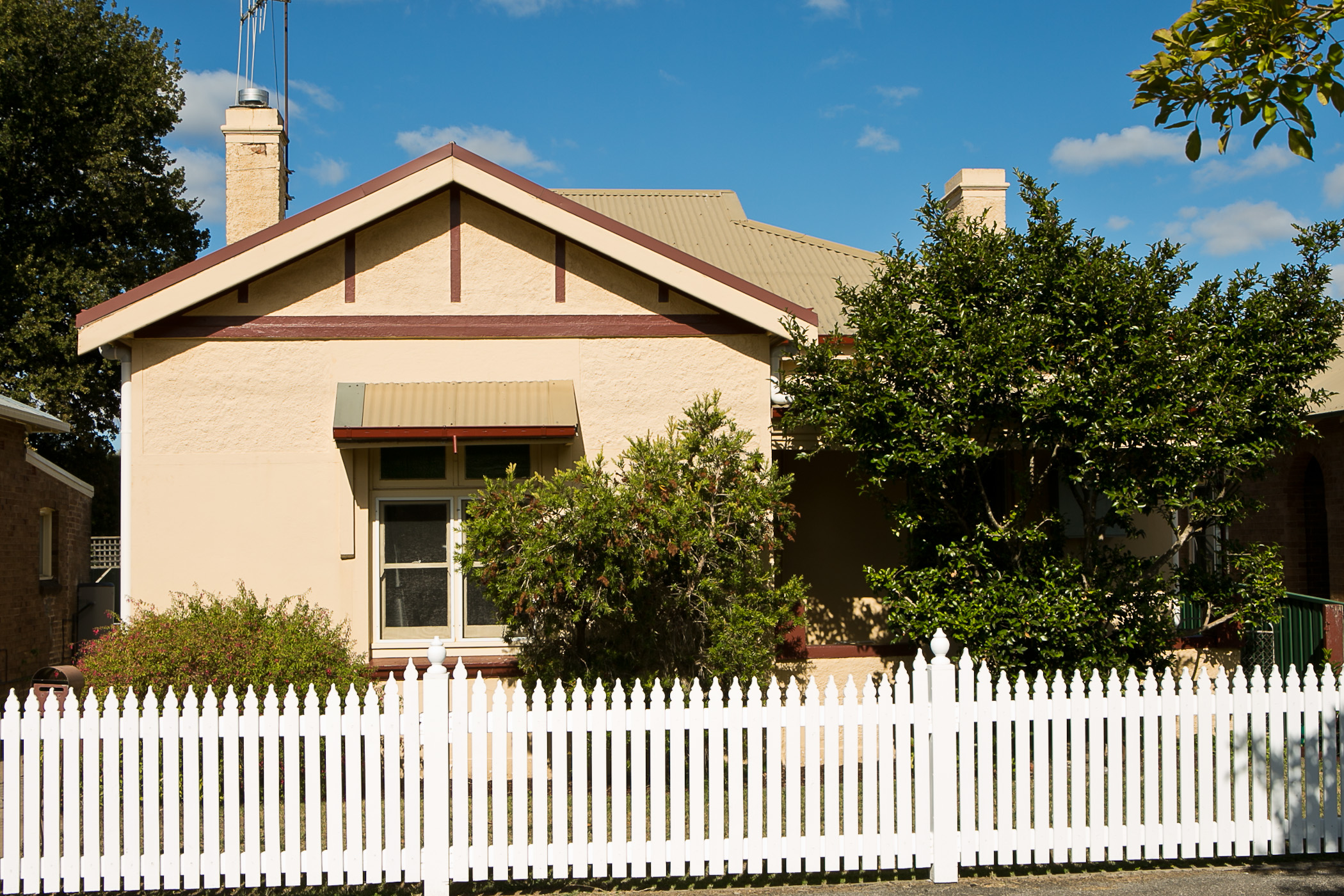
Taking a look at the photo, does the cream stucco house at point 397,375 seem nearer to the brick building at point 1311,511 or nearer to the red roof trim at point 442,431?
the red roof trim at point 442,431

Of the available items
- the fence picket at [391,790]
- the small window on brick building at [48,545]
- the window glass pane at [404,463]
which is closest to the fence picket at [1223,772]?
the fence picket at [391,790]

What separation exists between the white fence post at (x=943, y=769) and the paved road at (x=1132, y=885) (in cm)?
14

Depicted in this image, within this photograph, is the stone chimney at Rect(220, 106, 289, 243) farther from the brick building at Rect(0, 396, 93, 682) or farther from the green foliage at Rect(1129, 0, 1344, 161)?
the green foliage at Rect(1129, 0, 1344, 161)

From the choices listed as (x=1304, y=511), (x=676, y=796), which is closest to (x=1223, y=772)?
(x=676, y=796)

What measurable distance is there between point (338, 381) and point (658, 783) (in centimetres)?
444

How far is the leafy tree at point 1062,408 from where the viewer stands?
7.56 meters

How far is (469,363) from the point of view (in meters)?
8.66

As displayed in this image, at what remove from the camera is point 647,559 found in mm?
7195

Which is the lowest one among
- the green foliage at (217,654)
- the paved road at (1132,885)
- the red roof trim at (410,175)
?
the paved road at (1132,885)

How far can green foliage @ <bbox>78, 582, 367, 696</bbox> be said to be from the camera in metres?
7.06

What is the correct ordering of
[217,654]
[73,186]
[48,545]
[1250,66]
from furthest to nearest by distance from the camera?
[73,186], [48,545], [217,654], [1250,66]

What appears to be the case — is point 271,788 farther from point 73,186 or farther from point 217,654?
point 73,186

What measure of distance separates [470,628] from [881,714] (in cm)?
401

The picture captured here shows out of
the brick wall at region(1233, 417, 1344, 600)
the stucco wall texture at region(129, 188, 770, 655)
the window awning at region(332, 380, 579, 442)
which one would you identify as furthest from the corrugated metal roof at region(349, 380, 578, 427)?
the brick wall at region(1233, 417, 1344, 600)
